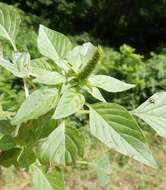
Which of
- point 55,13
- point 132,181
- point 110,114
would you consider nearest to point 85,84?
point 110,114

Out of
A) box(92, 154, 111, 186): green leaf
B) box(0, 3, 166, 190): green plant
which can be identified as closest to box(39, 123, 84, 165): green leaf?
box(0, 3, 166, 190): green plant

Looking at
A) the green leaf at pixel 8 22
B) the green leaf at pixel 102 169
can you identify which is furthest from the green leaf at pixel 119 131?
the green leaf at pixel 102 169

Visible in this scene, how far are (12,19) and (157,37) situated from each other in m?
3.97

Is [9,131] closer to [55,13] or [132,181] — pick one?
[132,181]

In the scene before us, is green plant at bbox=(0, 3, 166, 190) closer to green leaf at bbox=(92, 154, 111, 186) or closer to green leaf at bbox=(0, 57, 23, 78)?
green leaf at bbox=(0, 57, 23, 78)

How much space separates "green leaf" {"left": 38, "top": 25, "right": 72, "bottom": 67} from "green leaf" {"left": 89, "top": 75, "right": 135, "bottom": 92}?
0.04 m

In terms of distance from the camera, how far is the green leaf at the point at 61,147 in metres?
0.52

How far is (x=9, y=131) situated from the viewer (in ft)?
1.81

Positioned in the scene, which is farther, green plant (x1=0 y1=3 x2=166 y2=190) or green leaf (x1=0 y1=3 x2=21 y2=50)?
green leaf (x1=0 y1=3 x2=21 y2=50)

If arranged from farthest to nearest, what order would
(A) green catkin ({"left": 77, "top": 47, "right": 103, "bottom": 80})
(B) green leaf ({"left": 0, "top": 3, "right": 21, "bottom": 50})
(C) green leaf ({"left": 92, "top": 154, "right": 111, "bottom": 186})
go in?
(C) green leaf ({"left": 92, "top": 154, "right": 111, "bottom": 186})
(B) green leaf ({"left": 0, "top": 3, "right": 21, "bottom": 50})
(A) green catkin ({"left": 77, "top": 47, "right": 103, "bottom": 80})

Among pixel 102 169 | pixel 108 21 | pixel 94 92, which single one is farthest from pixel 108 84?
pixel 108 21

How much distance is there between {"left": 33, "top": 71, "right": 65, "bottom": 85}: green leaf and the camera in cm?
51

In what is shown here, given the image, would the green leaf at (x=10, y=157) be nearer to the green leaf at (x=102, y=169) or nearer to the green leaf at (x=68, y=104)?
the green leaf at (x=68, y=104)

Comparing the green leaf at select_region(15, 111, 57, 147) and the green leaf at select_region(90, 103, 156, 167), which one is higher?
the green leaf at select_region(90, 103, 156, 167)
